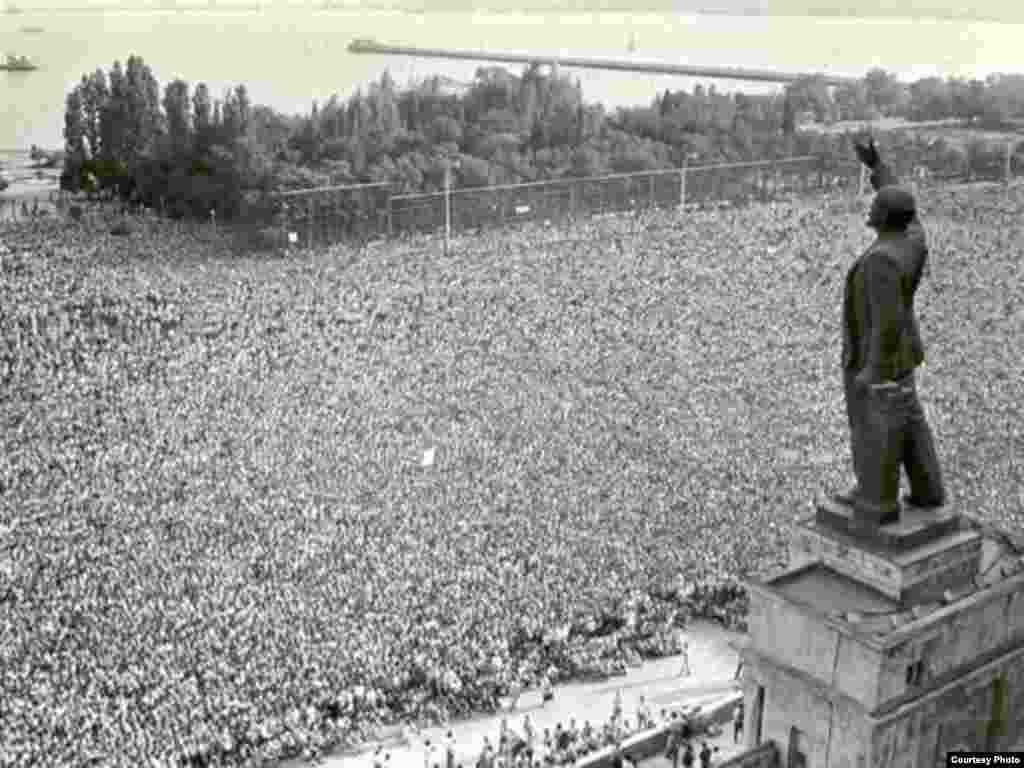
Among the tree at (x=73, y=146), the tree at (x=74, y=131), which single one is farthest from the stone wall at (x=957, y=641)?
the tree at (x=74, y=131)

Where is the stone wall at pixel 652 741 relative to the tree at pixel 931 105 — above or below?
below

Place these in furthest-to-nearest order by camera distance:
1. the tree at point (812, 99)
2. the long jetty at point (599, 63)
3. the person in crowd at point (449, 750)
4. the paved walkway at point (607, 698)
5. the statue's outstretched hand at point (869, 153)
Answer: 1. the long jetty at point (599, 63)
2. the tree at point (812, 99)
3. the paved walkway at point (607, 698)
4. the person in crowd at point (449, 750)
5. the statue's outstretched hand at point (869, 153)

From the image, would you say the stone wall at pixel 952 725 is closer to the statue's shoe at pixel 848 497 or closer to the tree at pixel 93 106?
the statue's shoe at pixel 848 497

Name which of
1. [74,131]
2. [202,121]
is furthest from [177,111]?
[74,131]

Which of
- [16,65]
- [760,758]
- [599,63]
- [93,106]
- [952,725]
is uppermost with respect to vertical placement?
[599,63]

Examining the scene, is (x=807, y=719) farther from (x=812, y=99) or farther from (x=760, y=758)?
(x=812, y=99)

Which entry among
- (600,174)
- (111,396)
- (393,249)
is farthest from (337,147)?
(111,396)

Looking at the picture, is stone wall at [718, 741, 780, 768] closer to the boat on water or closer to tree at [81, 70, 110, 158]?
tree at [81, 70, 110, 158]
